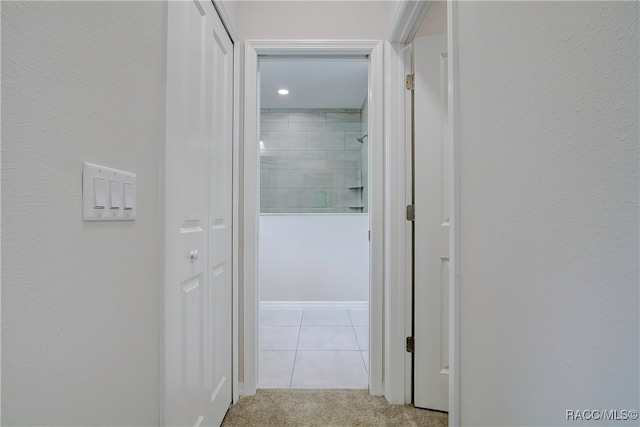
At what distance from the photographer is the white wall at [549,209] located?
451 mm

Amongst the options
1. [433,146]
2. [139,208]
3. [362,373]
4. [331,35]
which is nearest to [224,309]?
[139,208]

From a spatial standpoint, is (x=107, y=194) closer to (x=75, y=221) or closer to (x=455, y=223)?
(x=75, y=221)

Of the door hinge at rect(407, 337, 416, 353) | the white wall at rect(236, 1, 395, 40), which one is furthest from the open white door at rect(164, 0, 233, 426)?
the door hinge at rect(407, 337, 416, 353)

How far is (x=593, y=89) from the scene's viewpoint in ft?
1.60

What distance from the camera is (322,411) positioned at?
1.59 metres

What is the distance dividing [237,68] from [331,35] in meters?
0.58

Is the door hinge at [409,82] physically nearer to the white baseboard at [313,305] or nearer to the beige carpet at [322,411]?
→ the beige carpet at [322,411]

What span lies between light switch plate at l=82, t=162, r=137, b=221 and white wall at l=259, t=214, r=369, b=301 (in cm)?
268

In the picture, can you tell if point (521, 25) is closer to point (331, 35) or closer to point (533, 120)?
point (533, 120)

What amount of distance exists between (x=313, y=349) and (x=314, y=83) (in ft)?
9.20

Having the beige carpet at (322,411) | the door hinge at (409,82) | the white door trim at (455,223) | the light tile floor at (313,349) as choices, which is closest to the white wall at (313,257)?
the light tile floor at (313,349)

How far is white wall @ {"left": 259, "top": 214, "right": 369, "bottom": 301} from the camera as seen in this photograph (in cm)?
340

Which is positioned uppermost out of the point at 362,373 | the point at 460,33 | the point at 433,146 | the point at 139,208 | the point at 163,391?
the point at 460,33

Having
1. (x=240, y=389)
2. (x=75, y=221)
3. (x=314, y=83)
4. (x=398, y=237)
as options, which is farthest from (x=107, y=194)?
(x=314, y=83)
